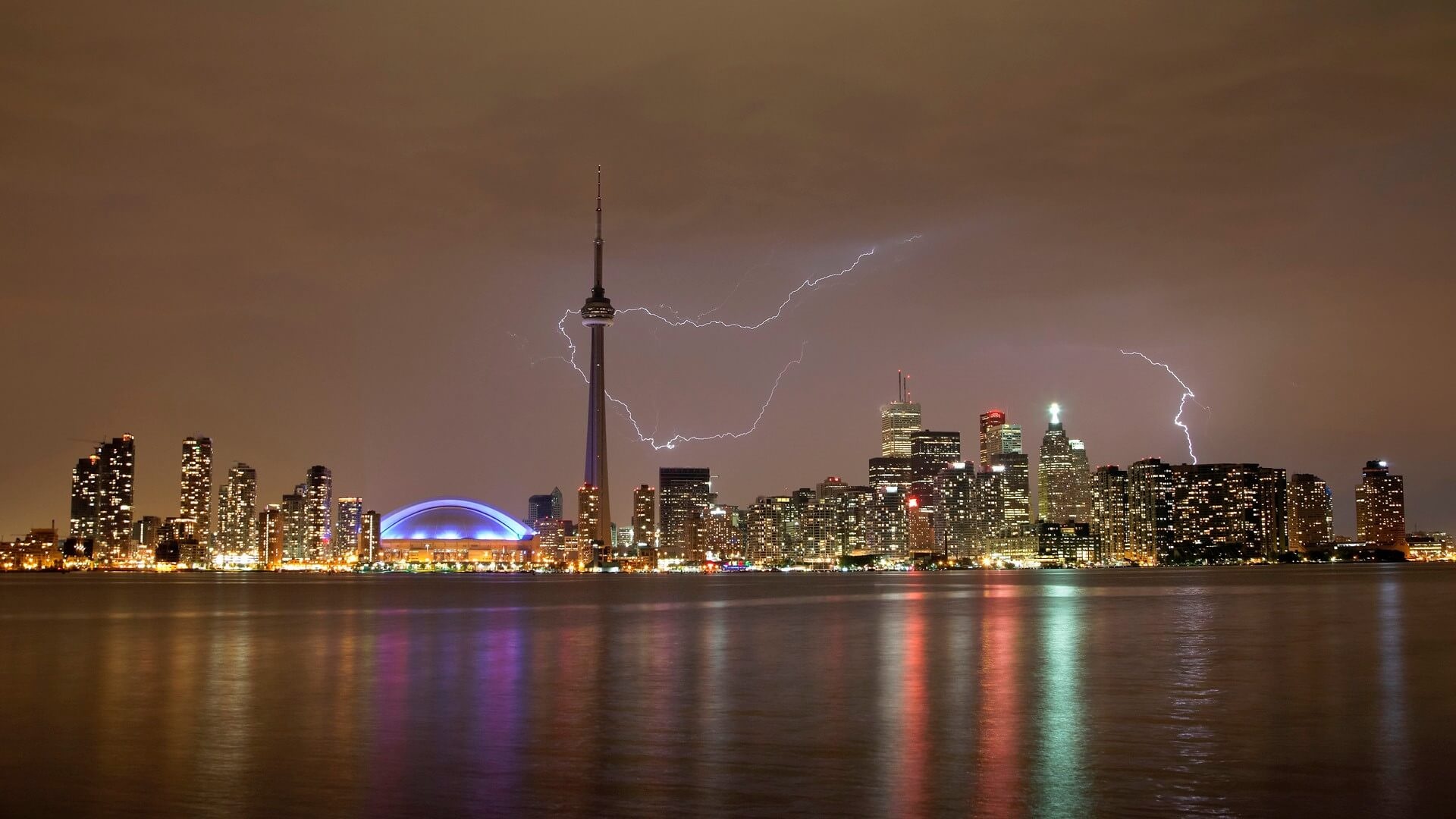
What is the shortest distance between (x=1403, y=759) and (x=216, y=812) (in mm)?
21917

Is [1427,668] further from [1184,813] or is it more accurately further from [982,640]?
[1184,813]

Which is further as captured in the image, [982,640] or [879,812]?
[982,640]

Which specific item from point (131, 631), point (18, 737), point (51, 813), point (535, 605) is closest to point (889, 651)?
point (18, 737)

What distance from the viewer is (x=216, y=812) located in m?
19.6

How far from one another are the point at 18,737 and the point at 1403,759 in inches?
1162

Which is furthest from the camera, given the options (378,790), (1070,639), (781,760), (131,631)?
(131,631)

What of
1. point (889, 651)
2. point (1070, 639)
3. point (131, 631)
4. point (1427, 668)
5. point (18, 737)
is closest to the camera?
point (18, 737)

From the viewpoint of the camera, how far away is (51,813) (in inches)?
774

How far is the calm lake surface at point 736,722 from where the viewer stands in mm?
20859

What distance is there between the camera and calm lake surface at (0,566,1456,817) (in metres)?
20.9

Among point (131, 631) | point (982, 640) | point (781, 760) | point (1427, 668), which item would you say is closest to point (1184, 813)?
point (781, 760)

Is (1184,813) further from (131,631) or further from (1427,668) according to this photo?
(131,631)

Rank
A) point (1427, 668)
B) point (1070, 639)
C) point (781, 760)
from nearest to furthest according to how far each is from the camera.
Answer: point (781, 760) < point (1427, 668) < point (1070, 639)

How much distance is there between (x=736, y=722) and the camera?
3041cm
